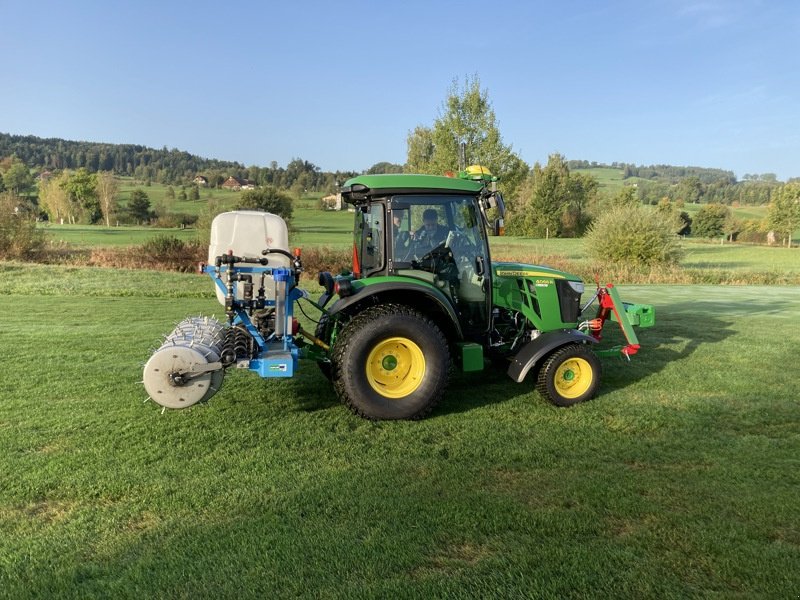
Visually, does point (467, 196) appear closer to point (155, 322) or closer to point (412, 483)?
point (412, 483)

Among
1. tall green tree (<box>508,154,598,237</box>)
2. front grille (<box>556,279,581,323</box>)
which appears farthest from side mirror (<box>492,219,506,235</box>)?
tall green tree (<box>508,154,598,237</box>)

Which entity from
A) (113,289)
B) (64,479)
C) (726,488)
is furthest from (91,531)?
(113,289)

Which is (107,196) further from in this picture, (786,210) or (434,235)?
(786,210)

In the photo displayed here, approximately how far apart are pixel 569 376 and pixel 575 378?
73 mm

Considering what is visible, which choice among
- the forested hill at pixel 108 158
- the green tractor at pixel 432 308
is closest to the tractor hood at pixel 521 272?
the green tractor at pixel 432 308

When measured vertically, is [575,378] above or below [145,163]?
below

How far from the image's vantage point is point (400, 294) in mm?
5211

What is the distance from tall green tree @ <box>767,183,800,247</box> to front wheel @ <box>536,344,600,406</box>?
65115mm

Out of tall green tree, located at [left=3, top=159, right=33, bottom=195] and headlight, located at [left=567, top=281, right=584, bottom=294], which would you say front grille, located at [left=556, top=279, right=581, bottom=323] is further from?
tall green tree, located at [left=3, top=159, right=33, bottom=195]

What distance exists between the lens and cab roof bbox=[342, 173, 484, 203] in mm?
5203

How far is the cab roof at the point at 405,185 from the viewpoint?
520cm

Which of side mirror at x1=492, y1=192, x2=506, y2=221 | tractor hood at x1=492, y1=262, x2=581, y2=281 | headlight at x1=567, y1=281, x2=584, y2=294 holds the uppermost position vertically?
side mirror at x1=492, y1=192, x2=506, y2=221

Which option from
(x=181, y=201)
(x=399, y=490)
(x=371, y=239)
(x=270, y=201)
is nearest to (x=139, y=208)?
(x=181, y=201)

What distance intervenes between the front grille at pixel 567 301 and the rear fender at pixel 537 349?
472 mm
